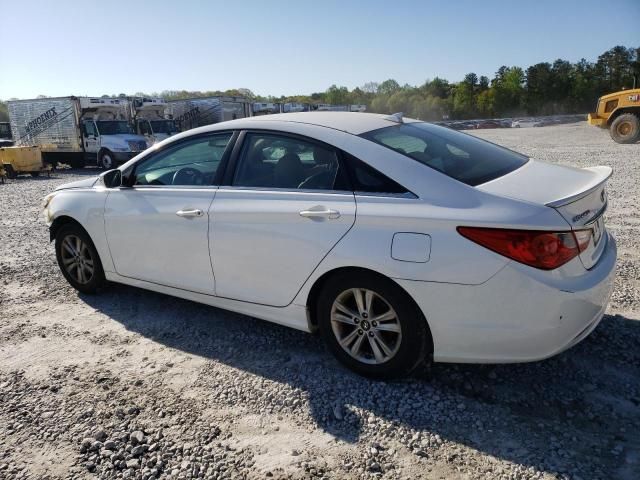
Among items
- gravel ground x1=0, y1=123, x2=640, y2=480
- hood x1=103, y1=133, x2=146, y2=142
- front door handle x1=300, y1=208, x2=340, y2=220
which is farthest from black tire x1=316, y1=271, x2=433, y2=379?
hood x1=103, y1=133, x2=146, y2=142

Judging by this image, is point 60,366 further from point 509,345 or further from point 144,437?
point 509,345

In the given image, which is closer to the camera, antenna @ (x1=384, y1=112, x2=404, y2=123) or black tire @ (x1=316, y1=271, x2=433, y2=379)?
black tire @ (x1=316, y1=271, x2=433, y2=379)

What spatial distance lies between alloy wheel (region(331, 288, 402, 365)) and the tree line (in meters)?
69.5

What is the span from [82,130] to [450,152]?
22400 millimetres

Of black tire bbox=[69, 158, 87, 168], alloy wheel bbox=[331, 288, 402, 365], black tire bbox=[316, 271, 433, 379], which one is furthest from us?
black tire bbox=[69, 158, 87, 168]

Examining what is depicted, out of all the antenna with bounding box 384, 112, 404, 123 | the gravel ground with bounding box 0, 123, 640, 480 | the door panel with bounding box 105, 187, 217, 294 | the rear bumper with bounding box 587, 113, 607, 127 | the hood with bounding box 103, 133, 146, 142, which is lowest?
the gravel ground with bounding box 0, 123, 640, 480

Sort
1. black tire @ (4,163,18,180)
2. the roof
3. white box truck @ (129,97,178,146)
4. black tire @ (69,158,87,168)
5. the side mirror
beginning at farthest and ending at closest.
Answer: white box truck @ (129,97,178,146) < black tire @ (69,158,87,168) < black tire @ (4,163,18,180) < the side mirror < the roof

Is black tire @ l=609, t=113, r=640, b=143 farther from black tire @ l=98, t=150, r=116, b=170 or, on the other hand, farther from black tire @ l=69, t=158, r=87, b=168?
black tire @ l=69, t=158, r=87, b=168

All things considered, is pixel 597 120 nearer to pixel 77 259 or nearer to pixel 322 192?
pixel 322 192

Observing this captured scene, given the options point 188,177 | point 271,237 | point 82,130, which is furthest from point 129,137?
point 271,237

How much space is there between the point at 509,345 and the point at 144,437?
2018mm

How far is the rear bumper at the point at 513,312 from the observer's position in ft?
8.18

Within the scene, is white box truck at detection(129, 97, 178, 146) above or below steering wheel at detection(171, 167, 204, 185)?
above

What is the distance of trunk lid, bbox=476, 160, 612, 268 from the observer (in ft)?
8.59
